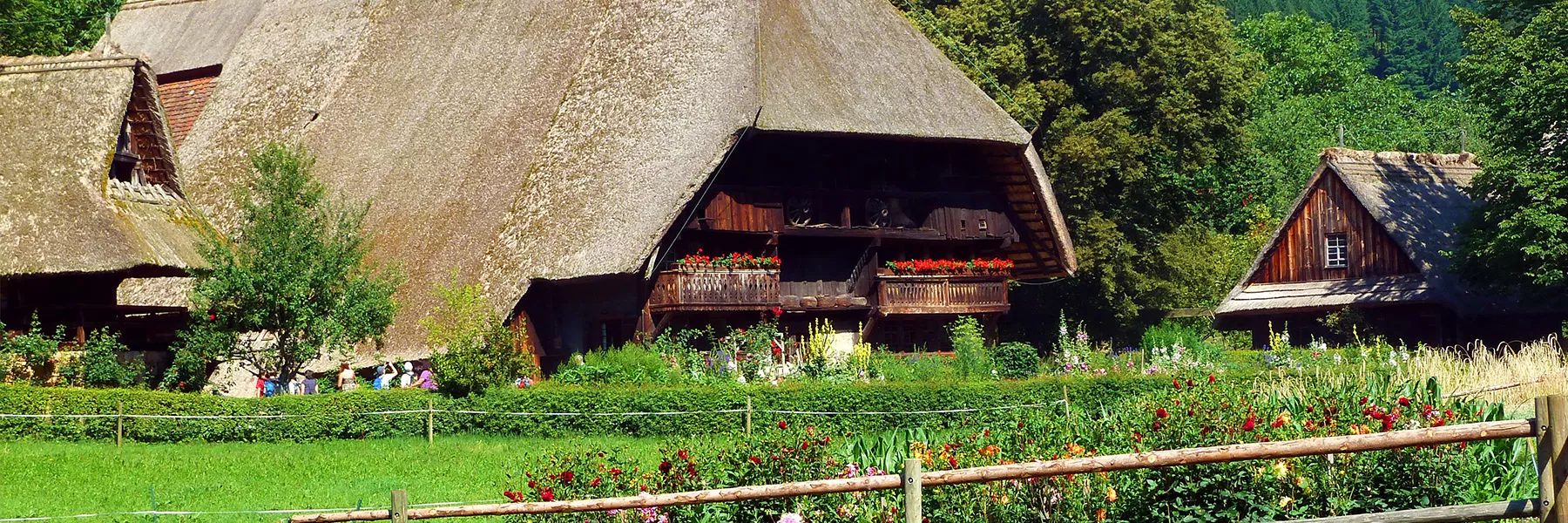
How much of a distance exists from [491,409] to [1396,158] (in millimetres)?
29168

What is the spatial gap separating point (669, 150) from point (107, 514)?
55.0 feet

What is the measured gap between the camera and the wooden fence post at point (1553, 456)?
34.6 feet

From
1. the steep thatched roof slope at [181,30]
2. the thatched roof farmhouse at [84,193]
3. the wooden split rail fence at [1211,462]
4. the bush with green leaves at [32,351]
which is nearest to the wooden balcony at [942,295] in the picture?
the thatched roof farmhouse at [84,193]

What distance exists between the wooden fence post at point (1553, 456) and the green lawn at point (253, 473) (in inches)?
391

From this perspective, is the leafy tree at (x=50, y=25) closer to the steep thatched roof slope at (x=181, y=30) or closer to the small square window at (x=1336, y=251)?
the steep thatched roof slope at (x=181, y=30)

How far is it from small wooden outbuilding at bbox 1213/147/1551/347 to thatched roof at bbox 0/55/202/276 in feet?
86.0

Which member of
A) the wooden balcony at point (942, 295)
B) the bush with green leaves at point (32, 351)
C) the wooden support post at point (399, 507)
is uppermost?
the wooden balcony at point (942, 295)

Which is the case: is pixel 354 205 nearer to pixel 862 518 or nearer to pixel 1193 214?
pixel 1193 214

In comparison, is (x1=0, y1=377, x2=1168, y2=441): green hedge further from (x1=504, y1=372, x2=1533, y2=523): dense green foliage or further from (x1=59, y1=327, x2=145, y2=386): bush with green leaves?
(x1=504, y1=372, x2=1533, y2=523): dense green foliage

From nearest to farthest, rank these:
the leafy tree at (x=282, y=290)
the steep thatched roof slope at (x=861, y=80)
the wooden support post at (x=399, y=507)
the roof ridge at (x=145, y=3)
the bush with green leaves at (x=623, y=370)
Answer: the wooden support post at (x=399, y=507), the leafy tree at (x=282, y=290), the bush with green leaves at (x=623, y=370), the steep thatched roof slope at (x=861, y=80), the roof ridge at (x=145, y=3)

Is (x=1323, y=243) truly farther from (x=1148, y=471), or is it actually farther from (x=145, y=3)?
(x=1148, y=471)

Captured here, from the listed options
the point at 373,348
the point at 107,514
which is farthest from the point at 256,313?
the point at 107,514

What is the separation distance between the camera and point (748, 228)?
34656 mm

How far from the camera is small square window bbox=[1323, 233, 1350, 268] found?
44.5m
